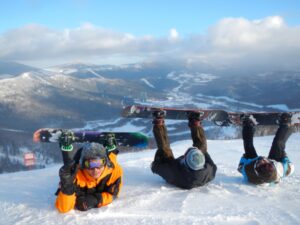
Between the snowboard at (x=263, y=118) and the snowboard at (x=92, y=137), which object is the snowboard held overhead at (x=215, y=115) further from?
the snowboard at (x=92, y=137)

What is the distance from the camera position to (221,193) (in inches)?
201

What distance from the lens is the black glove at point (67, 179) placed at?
406cm

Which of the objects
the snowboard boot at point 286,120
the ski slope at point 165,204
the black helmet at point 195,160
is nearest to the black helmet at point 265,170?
the ski slope at point 165,204

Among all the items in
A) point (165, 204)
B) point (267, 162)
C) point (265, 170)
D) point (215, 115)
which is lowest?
point (165, 204)

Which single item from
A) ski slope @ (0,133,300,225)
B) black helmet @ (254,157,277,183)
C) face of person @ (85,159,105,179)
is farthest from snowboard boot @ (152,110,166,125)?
face of person @ (85,159,105,179)

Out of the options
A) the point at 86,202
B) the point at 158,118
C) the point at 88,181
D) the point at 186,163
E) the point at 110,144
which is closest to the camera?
the point at 86,202

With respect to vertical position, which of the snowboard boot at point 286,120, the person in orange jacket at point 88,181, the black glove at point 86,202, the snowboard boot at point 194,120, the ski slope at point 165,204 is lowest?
the ski slope at point 165,204

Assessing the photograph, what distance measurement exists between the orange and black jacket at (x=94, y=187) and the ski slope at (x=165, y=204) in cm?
12

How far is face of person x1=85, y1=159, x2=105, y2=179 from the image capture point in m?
4.38

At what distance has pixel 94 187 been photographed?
4.61 meters

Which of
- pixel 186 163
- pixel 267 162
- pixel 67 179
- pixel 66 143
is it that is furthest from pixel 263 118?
pixel 67 179

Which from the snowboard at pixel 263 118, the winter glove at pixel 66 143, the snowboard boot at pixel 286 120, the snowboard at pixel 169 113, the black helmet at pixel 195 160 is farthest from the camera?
the snowboard at pixel 169 113

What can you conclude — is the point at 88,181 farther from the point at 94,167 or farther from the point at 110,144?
the point at 110,144

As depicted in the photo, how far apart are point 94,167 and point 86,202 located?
478 mm
